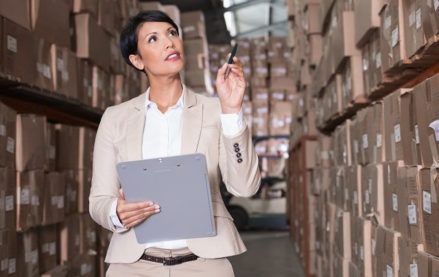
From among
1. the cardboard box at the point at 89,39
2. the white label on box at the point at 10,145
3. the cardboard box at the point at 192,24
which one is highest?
the cardboard box at the point at 192,24

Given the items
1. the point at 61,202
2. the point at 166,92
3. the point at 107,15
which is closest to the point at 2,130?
the point at 61,202

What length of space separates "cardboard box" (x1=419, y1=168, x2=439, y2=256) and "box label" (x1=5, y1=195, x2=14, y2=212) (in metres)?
1.95

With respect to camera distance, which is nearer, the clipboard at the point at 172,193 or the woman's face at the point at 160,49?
the clipboard at the point at 172,193

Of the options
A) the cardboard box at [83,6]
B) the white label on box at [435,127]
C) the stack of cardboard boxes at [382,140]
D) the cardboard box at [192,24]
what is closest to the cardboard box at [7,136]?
the cardboard box at [83,6]

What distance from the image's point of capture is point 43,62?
138 inches

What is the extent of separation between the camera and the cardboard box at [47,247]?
3564mm

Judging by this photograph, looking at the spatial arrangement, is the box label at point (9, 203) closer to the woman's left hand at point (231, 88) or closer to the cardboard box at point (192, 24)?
the woman's left hand at point (231, 88)

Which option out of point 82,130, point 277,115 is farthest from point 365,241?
point 277,115

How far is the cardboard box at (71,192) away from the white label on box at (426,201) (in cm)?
261

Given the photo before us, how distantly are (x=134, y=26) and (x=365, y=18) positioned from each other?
1.28 metres

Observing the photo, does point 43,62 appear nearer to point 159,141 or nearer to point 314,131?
point 159,141

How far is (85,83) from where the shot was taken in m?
4.43

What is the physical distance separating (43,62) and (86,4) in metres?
0.93

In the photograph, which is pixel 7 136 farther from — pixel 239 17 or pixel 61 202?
pixel 239 17
